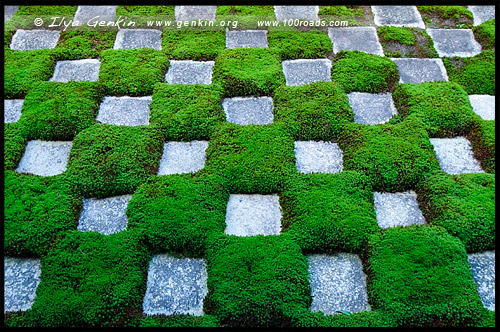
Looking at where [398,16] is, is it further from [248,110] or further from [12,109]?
[12,109]

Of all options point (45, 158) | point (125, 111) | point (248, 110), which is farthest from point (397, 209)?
point (45, 158)

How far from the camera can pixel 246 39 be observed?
4348 millimetres

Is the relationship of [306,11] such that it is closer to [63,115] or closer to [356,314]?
[63,115]

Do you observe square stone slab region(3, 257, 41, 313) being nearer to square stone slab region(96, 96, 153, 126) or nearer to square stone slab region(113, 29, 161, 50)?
square stone slab region(96, 96, 153, 126)

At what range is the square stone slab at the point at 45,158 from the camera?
Answer: 314 cm

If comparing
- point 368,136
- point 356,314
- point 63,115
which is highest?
point 63,115

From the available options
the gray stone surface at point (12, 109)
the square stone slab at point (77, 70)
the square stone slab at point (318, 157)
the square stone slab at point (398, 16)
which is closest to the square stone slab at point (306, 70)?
the square stone slab at point (318, 157)

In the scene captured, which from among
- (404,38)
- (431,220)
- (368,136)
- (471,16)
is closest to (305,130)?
(368,136)

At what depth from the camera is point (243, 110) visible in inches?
142

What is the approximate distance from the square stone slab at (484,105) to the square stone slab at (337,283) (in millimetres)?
1735

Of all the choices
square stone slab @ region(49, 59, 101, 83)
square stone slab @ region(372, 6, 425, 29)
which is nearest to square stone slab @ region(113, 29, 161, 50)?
square stone slab @ region(49, 59, 101, 83)

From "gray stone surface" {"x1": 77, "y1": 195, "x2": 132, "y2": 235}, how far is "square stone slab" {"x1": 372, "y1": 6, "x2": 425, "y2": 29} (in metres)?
3.11

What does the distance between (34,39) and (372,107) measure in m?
3.14

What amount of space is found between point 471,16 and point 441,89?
57.3 inches
